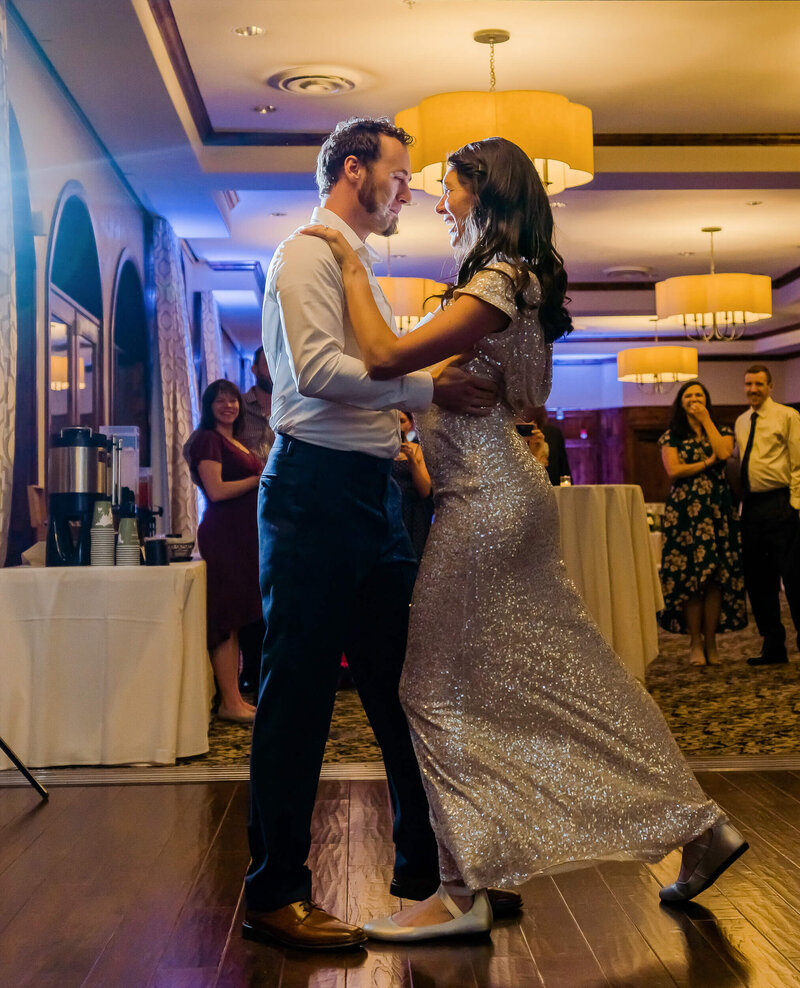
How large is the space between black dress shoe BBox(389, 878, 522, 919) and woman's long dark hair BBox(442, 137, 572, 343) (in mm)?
1169

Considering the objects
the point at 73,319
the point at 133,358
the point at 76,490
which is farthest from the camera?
the point at 133,358

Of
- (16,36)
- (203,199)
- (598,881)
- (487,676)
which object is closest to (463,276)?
(487,676)

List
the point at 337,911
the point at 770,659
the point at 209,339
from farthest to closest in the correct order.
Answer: the point at 209,339 < the point at 770,659 < the point at 337,911

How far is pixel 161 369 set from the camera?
7.36 metres

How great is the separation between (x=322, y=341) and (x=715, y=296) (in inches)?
230

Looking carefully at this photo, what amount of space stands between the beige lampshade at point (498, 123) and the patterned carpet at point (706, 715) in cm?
232

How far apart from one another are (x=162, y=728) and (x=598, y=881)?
1.71m

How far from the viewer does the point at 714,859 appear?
2123 mm

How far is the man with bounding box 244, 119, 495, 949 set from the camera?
1994 millimetres

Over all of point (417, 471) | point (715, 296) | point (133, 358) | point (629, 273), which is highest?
point (629, 273)

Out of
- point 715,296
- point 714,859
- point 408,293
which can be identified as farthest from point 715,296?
point 714,859

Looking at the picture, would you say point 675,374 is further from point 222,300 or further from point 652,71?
point 652,71

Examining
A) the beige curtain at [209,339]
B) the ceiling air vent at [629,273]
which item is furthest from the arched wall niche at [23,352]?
the ceiling air vent at [629,273]

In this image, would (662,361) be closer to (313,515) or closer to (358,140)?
(358,140)
